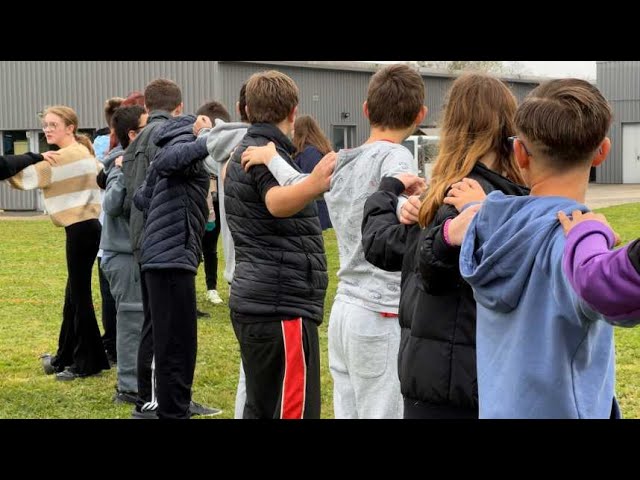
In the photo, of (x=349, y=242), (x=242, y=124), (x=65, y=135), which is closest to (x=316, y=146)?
(x=65, y=135)

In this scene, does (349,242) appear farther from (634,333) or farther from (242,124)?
(634,333)

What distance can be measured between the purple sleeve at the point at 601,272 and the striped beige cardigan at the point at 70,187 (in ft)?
18.7

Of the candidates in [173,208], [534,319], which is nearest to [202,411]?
[173,208]

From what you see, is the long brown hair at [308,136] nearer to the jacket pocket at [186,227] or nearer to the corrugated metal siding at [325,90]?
the jacket pocket at [186,227]

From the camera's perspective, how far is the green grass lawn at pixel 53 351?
6.54 metres

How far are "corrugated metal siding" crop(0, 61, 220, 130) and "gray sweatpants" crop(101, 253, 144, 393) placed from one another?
23.6 m

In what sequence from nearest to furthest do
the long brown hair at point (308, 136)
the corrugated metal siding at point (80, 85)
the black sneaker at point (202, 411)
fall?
the black sneaker at point (202, 411) → the long brown hair at point (308, 136) → the corrugated metal siding at point (80, 85)

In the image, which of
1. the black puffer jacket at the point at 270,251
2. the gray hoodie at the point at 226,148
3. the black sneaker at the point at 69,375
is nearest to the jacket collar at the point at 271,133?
the black puffer jacket at the point at 270,251

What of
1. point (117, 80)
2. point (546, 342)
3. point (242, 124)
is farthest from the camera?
point (117, 80)

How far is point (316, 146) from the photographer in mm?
9359

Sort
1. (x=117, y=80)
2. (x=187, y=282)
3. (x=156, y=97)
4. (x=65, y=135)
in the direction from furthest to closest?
(x=117, y=80) → (x=65, y=135) → (x=156, y=97) → (x=187, y=282)

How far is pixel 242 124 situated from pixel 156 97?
1.47 metres

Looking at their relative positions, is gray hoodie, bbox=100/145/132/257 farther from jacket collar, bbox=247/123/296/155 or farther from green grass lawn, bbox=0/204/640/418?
jacket collar, bbox=247/123/296/155

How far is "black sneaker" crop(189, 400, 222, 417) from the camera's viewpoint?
20.2 ft
